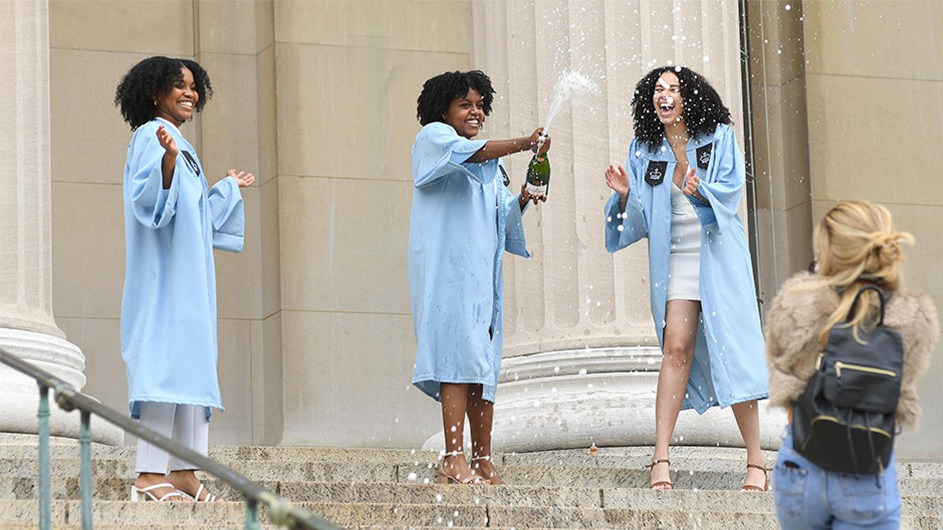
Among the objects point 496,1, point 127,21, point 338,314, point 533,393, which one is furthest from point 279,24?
point 533,393

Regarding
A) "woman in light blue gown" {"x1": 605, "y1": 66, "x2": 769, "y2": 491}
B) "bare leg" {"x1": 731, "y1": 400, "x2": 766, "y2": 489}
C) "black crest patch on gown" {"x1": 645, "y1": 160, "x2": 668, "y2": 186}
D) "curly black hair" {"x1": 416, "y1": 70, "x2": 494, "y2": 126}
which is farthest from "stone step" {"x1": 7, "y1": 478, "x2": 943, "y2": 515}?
"curly black hair" {"x1": 416, "y1": 70, "x2": 494, "y2": 126}

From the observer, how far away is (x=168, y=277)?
849 cm

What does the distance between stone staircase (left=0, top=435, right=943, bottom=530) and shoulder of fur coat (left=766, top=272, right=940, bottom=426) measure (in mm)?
2245

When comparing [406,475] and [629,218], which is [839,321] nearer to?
[629,218]

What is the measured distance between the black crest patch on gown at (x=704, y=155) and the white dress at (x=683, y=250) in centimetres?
15

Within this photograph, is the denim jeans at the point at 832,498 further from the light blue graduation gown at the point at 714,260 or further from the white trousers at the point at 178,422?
the light blue graduation gown at the point at 714,260

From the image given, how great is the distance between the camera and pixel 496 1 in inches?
466

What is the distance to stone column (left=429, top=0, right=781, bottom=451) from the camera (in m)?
11.0

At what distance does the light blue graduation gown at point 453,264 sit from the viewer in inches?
360

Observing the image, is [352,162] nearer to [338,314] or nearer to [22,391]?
[338,314]

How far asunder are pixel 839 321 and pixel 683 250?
12.8 ft

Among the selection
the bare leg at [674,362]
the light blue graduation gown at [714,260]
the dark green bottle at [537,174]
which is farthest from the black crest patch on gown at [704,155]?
the dark green bottle at [537,174]

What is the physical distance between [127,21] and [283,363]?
2.69 m

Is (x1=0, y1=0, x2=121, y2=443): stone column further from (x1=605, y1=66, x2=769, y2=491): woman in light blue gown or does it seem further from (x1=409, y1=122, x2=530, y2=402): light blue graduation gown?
(x1=605, y1=66, x2=769, y2=491): woman in light blue gown
